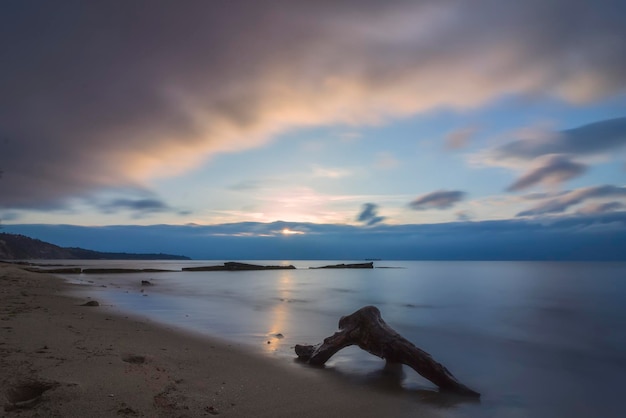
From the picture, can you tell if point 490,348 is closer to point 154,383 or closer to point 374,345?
point 374,345

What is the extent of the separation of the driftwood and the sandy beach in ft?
2.54

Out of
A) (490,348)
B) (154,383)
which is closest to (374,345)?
(154,383)

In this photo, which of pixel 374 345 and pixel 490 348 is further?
pixel 490 348

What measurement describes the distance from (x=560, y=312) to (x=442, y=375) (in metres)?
22.5

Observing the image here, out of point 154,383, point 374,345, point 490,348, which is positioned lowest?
point 490,348

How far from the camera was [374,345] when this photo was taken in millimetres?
9008

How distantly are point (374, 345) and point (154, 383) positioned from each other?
16.1ft

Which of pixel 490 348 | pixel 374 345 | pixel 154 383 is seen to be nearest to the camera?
pixel 154 383

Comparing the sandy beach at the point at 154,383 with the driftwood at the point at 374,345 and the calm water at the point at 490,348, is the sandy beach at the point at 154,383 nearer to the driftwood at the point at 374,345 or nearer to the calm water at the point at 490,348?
the driftwood at the point at 374,345

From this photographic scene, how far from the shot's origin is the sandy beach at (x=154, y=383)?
203 inches

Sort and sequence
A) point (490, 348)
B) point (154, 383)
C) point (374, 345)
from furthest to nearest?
point (490, 348)
point (374, 345)
point (154, 383)

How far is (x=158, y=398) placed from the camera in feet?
18.5

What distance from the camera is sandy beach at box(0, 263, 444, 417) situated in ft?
17.0

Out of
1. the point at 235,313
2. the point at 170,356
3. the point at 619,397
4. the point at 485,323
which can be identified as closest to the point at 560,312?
the point at 485,323
